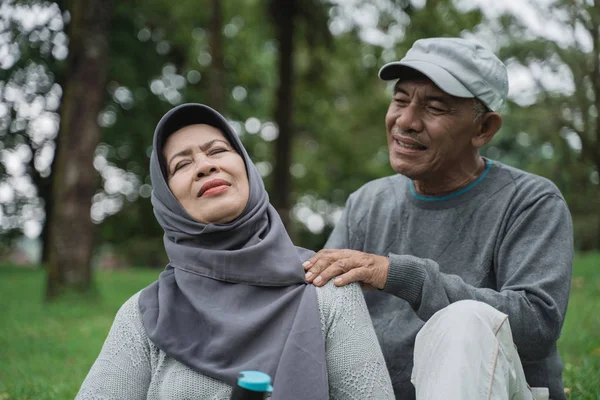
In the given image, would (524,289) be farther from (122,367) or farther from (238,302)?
(122,367)

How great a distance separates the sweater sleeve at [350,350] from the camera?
263 centimetres

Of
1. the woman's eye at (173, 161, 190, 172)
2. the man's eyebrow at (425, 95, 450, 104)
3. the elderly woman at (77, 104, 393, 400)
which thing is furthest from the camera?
the man's eyebrow at (425, 95, 450, 104)

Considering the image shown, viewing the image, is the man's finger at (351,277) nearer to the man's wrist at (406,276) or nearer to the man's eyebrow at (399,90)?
the man's wrist at (406,276)

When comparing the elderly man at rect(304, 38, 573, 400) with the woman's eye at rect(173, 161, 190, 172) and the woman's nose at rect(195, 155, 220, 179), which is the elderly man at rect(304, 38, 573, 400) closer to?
the woman's nose at rect(195, 155, 220, 179)

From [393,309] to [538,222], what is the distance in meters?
0.78

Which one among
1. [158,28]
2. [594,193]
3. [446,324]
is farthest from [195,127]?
[158,28]

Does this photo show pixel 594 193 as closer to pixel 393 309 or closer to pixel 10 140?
pixel 393 309

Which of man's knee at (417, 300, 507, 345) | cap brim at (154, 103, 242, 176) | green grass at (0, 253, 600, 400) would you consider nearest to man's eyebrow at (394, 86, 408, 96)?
cap brim at (154, 103, 242, 176)

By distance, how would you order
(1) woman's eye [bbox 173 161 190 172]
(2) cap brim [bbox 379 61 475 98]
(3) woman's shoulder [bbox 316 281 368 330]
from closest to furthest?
(3) woman's shoulder [bbox 316 281 368 330] < (1) woman's eye [bbox 173 161 190 172] < (2) cap brim [bbox 379 61 475 98]

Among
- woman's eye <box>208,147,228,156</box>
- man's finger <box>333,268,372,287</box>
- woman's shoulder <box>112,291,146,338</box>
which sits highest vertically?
woman's eye <box>208,147,228,156</box>

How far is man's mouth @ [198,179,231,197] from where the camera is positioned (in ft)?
9.27

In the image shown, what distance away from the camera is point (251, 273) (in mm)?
2709

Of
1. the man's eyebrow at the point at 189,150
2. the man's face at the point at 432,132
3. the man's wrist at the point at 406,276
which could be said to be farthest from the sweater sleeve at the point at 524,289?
the man's eyebrow at the point at 189,150

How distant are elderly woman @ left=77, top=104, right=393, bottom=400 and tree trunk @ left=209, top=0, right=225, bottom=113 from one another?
410 inches
